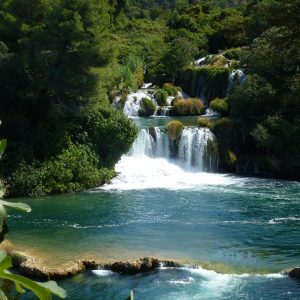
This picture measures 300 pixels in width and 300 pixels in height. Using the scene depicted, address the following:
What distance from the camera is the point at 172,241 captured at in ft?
48.6

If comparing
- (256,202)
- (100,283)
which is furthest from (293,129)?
(100,283)

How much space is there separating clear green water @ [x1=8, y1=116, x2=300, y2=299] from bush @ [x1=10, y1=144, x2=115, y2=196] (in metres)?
0.83

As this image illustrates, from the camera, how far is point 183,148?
2795 centimetres

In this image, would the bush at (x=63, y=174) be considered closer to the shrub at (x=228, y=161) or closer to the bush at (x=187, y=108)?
the shrub at (x=228, y=161)

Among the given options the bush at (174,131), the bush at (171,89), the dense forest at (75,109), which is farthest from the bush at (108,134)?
the bush at (171,89)

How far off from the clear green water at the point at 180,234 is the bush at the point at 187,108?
1232 cm

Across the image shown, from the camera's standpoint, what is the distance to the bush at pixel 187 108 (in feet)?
120

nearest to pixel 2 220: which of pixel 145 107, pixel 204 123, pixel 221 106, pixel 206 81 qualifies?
pixel 204 123

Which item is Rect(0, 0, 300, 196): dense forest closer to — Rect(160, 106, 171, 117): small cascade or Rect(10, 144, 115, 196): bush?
Rect(10, 144, 115, 196): bush

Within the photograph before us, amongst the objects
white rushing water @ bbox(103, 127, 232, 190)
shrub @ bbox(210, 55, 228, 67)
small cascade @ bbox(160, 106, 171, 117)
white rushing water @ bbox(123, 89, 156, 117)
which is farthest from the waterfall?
shrub @ bbox(210, 55, 228, 67)

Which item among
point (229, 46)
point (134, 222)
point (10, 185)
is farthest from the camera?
point (229, 46)

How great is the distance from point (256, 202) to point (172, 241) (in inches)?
239

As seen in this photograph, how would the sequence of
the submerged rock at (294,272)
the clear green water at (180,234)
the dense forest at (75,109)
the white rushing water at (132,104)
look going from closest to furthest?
1. the clear green water at (180,234)
2. the submerged rock at (294,272)
3. the dense forest at (75,109)
4. the white rushing water at (132,104)

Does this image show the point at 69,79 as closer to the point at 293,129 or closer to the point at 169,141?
the point at 169,141
